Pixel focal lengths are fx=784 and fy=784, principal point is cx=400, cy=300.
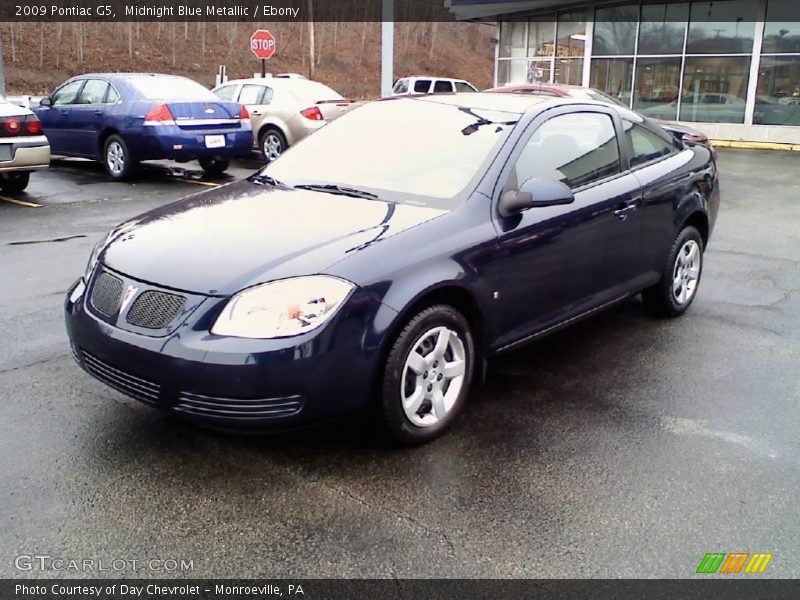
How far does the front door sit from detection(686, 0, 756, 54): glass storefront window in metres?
18.0

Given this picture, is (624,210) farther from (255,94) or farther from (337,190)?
(255,94)

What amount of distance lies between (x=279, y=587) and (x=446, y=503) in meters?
0.80

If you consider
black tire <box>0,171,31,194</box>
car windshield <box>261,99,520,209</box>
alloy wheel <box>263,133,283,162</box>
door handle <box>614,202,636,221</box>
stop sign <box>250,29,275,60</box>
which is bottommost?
black tire <box>0,171,31,194</box>

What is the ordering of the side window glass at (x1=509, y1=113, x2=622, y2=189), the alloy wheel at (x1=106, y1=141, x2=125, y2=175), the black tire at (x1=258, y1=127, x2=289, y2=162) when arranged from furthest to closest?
the black tire at (x1=258, y1=127, x2=289, y2=162), the alloy wheel at (x1=106, y1=141, x2=125, y2=175), the side window glass at (x1=509, y1=113, x2=622, y2=189)

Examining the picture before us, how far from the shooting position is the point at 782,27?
64.8 feet

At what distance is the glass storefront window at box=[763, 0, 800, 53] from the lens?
1956cm

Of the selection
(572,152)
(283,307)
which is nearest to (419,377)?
(283,307)

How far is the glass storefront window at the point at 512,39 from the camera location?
2556 centimetres

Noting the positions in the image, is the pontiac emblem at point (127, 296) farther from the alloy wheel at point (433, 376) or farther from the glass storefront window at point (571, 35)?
the glass storefront window at point (571, 35)

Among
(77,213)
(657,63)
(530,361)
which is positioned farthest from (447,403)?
(657,63)

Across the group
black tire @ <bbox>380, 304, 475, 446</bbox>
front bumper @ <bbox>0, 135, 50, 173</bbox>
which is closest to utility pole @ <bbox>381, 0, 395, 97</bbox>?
front bumper @ <bbox>0, 135, 50, 173</bbox>

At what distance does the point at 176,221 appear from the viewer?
3891mm

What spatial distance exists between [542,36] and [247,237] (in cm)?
2343

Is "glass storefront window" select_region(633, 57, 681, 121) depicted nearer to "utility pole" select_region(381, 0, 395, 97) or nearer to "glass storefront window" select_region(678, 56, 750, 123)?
"glass storefront window" select_region(678, 56, 750, 123)
